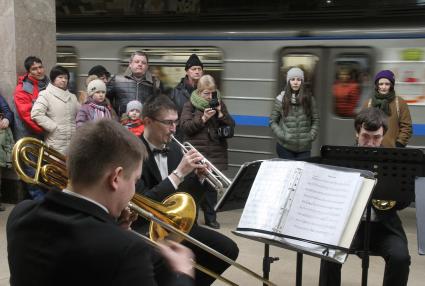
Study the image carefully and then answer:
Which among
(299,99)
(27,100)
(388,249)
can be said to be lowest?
(388,249)

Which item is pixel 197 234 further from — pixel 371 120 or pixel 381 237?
pixel 371 120

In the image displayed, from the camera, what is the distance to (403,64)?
250 inches

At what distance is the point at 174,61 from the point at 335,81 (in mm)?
2328

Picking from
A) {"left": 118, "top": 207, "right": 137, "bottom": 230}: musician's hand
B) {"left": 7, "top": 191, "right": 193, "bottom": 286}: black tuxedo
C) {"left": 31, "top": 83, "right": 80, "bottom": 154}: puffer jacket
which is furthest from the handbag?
{"left": 7, "top": 191, "right": 193, "bottom": 286}: black tuxedo

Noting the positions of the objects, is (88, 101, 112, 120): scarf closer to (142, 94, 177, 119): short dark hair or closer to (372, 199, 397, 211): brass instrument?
(142, 94, 177, 119): short dark hair

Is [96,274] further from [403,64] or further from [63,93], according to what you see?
[403,64]

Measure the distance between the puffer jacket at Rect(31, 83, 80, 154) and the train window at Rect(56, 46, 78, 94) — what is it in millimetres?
2357

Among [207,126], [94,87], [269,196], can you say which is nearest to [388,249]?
[269,196]

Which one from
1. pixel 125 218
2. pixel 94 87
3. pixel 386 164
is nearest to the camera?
pixel 125 218

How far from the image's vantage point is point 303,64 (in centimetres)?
695

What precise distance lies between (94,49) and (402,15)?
4.49 m

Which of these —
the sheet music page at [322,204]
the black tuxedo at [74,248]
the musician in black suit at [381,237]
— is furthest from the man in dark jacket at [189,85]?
the black tuxedo at [74,248]

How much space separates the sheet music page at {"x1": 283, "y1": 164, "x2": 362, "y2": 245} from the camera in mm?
2625

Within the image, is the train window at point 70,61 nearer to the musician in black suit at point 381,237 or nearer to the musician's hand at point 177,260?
the musician in black suit at point 381,237
